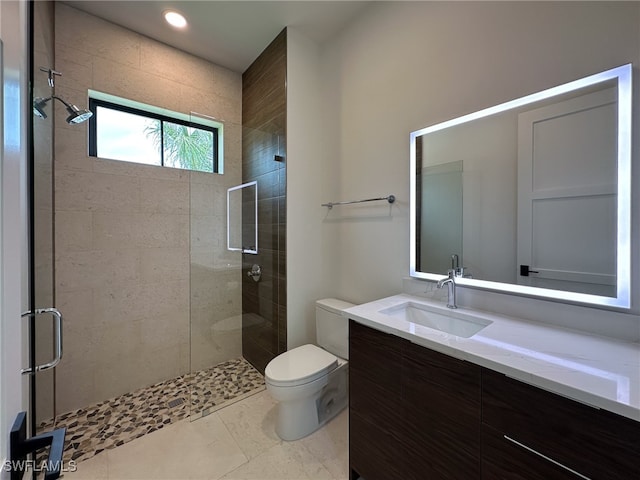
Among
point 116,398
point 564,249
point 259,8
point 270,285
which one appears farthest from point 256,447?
point 259,8

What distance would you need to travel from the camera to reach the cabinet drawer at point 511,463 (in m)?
0.76

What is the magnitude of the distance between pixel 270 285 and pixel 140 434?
129 cm

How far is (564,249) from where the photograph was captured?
1165 millimetres

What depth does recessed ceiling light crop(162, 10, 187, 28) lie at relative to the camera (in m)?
1.95

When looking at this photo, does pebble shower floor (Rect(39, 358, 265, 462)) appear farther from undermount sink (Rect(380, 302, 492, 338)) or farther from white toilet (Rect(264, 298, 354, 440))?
undermount sink (Rect(380, 302, 492, 338))

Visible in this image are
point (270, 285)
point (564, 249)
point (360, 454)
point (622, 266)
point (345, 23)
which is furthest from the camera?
point (270, 285)

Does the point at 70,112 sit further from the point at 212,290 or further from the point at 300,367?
the point at 300,367

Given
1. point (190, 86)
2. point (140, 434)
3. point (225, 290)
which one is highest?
point (190, 86)

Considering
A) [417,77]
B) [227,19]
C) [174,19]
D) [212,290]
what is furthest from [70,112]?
[417,77]

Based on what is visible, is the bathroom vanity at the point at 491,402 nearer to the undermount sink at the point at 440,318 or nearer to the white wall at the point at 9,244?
the undermount sink at the point at 440,318

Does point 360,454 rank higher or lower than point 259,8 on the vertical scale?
lower

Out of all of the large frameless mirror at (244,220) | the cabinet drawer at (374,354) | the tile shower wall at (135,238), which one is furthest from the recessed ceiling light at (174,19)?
the cabinet drawer at (374,354)

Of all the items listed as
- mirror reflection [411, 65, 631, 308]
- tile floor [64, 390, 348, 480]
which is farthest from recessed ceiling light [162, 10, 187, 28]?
tile floor [64, 390, 348, 480]

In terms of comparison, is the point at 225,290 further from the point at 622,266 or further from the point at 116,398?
the point at 622,266
